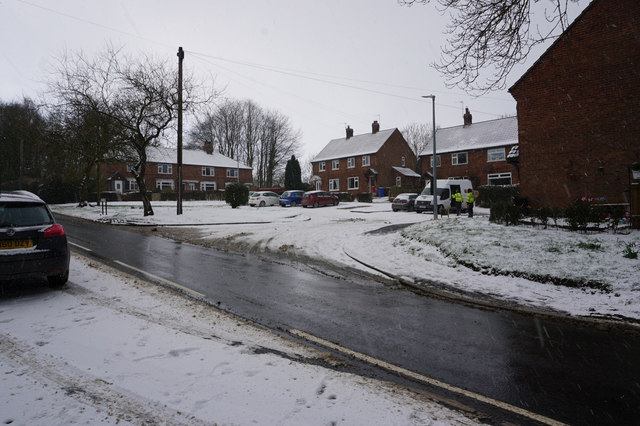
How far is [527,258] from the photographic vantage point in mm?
8039

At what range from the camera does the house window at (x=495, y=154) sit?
121ft

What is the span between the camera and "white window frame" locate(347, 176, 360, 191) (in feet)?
160

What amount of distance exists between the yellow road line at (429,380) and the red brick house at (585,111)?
1438 cm

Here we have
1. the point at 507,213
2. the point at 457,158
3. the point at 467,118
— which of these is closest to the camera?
the point at 507,213

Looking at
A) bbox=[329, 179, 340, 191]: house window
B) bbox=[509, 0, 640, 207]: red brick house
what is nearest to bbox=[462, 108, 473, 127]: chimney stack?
bbox=[329, 179, 340, 191]: house window

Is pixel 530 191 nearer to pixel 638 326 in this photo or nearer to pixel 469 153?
pixel 638 326

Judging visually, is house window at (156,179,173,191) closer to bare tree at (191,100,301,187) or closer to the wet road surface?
bare tree at (191,100,301,187)

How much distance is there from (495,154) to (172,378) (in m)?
40.5

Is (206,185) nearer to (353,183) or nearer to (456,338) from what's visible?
(353,183)

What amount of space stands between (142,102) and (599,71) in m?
22.6

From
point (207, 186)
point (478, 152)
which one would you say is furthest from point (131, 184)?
point (478, 152)

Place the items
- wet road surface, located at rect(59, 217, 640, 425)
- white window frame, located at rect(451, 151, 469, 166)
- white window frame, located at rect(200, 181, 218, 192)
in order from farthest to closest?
white window frame, located at rect(200, 181, 218, 192) < white window frame, located at rect(451, 151, 469, 166) < wet road surface, located at rect(59, 217, 640, 425)

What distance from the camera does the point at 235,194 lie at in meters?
28.3

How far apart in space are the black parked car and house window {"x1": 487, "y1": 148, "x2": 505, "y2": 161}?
39.2 m
